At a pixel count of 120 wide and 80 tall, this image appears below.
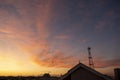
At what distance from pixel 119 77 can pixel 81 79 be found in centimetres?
470

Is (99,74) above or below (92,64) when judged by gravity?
below

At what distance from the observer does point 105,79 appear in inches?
715

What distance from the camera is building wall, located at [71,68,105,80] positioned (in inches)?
738

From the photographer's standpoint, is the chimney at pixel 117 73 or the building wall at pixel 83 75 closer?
the building wall at pixel 83 75

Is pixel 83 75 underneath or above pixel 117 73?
underneath

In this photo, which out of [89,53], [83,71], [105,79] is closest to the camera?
[105,79]

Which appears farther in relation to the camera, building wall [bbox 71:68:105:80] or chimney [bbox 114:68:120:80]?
chimney [bbox 114:68:120:80]

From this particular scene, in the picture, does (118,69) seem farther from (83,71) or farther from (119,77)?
(83,71)

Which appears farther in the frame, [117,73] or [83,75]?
[117,73]

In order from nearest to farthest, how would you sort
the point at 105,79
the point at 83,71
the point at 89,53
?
the point at 105,79 < the point at 83,71 < the point at 89,53

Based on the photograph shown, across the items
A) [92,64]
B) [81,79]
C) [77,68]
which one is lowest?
[81,79]

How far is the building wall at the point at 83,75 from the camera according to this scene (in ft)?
61.5

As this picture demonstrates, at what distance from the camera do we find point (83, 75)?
19.2 meters

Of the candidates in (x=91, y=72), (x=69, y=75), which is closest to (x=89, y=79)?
(x=91, y=72)
